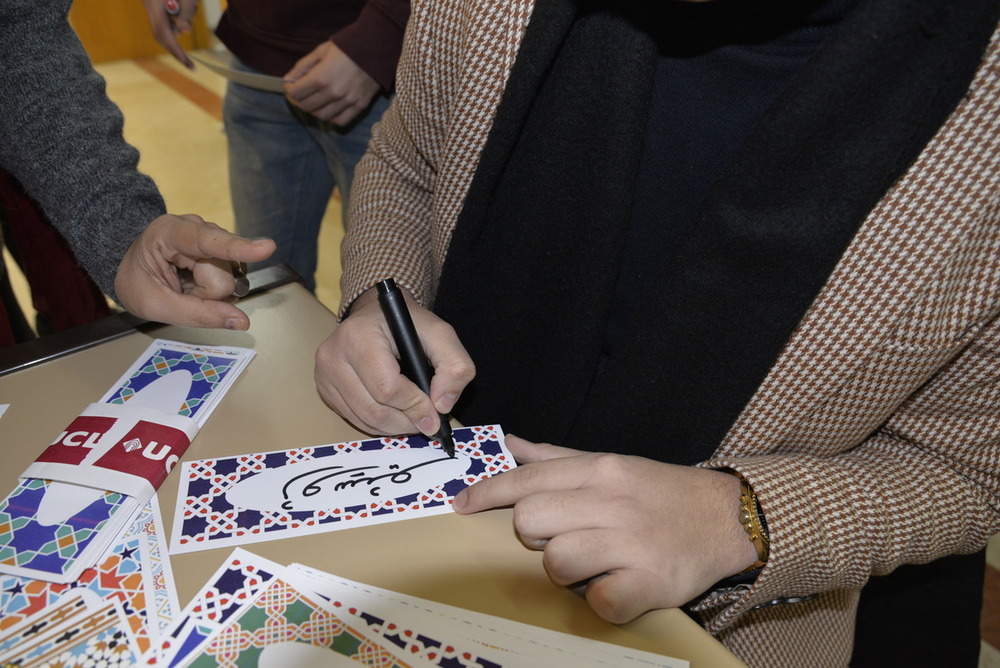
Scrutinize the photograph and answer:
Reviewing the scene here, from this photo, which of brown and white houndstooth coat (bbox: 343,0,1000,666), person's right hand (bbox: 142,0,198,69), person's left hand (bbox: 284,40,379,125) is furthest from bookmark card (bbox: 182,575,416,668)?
person's right hand (bbox: 142,0,198,69)

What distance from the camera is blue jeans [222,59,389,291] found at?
5.17ft

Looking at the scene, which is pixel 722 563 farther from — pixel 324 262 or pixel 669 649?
pixel 324 262

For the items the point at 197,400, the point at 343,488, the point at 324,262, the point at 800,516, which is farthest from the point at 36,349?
the point at 324,262

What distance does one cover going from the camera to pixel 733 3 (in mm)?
692

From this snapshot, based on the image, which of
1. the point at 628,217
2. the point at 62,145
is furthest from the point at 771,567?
the point at 62,145

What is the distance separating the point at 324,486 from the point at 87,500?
0.68ft

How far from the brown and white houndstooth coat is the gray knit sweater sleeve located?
423 millimetres

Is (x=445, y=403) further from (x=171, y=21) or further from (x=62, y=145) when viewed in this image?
(x=171, y=21)

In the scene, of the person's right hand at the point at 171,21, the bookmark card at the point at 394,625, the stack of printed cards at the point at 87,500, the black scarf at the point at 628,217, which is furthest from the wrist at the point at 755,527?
the person's right hand at the point at 171,21

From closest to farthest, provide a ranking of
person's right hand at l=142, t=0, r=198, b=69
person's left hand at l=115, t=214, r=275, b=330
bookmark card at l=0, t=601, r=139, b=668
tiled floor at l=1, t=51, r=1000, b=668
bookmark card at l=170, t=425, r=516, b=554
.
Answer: bookmark card at l=0, t=601, r=139, b=668 < bookmark card at l=170, t=425, r=516, b=554 < person's left hand at l=115, t=214, r=275, b=330 < person's right hand at l=142, t=0, r=198, b=69 < tiled floor at l=1, t=51, r=1000, b=668

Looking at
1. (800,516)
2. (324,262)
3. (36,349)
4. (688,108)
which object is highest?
(688,108)

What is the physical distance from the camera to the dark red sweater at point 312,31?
136 centimetres

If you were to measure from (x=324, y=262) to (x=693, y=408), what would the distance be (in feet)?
7.95
